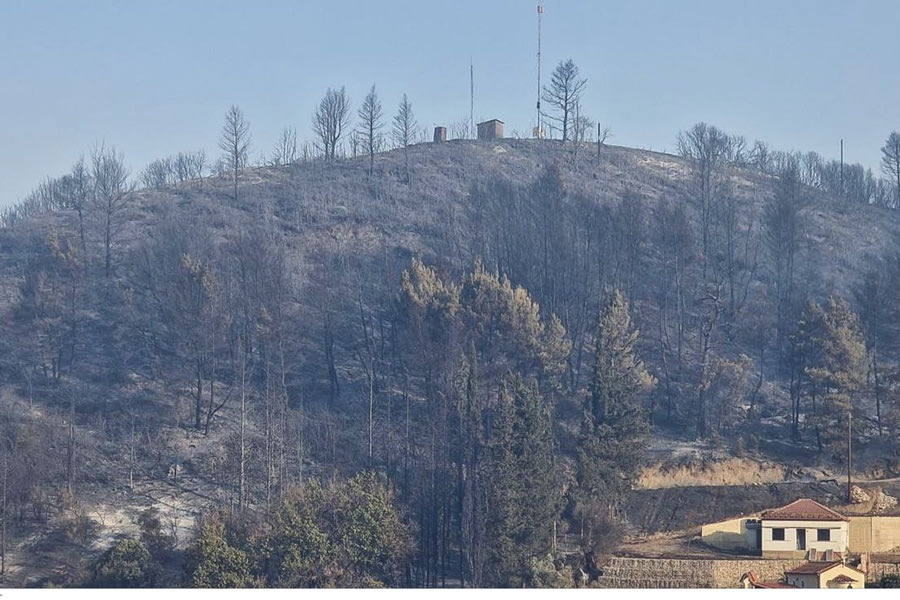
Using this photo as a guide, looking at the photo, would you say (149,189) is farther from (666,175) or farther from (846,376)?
(846,376)

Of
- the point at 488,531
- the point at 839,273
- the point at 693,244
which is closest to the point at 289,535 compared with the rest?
the point at 488,531

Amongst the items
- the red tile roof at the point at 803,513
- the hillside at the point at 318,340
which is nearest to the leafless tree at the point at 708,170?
the hillside at the point at 318,340

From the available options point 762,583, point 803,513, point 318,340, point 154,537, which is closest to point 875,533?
point 803,513

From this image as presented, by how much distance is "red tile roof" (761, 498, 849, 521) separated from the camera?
41.9 meters

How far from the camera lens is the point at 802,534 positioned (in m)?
41.8

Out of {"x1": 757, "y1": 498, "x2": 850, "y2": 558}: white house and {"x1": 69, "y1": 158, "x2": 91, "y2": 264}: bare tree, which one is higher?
{"x1": 69, "y1": 158, "x2": 91, "y2": 264}: bare tree

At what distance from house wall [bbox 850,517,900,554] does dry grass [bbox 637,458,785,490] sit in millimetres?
6278

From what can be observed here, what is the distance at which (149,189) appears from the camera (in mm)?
77000

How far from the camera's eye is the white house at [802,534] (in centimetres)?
4169

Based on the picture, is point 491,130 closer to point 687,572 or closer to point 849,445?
point 849,445

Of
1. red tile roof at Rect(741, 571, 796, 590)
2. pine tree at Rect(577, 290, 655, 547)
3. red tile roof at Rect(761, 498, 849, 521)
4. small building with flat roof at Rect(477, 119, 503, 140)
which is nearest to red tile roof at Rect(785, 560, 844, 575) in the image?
red tile roof at Rect(741, 571, 796, 590)

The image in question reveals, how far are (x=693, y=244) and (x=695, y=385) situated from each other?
1047 centimetres

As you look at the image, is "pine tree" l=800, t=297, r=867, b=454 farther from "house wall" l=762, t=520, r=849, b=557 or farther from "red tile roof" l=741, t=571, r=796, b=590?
"red tile roof" l=741, t=571, r=796, b=590

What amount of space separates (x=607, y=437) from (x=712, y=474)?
564 centimetres
